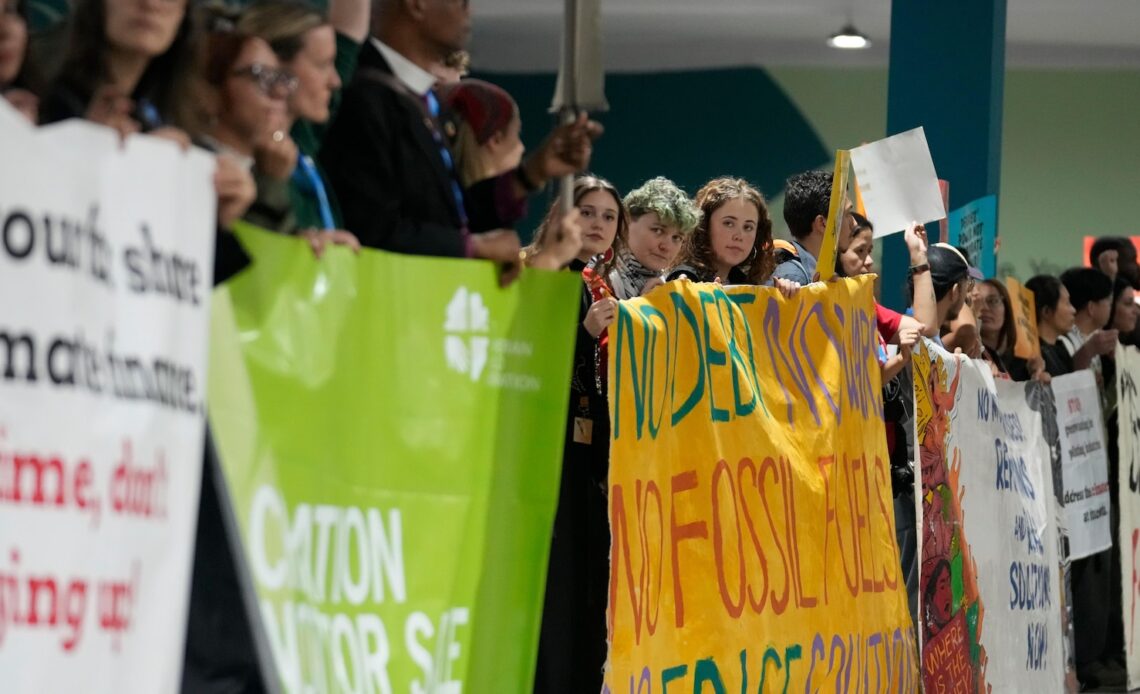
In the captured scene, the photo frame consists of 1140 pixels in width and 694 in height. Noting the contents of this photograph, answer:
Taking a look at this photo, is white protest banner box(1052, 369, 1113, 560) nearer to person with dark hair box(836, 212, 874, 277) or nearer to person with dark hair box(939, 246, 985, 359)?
person with dark hair box(939, 246, 985, 359)

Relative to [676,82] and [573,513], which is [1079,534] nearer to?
[573,513]

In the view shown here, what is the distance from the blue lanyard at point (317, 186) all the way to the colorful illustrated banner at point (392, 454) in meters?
Result: 0.11

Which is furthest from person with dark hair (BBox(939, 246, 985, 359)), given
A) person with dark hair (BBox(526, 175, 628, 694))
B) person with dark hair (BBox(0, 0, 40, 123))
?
person with dark hair (BBox(0, 0, 40, 123))

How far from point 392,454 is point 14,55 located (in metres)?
1.00

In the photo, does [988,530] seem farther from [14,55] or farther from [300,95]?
[14,55]

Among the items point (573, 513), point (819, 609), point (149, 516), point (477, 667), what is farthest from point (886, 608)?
point (149, 516)

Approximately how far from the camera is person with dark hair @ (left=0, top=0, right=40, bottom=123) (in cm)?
239

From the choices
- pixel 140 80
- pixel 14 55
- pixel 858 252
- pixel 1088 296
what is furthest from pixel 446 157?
pixel 1088 296

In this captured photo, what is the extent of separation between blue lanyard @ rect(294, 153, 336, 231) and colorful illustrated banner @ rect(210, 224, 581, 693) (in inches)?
4.4

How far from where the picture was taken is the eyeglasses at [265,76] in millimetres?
2881

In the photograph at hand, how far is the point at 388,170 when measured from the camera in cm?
341

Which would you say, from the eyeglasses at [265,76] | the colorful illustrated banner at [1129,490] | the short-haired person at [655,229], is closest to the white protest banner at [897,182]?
the short-haired person at [655,229]

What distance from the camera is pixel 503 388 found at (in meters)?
3.43

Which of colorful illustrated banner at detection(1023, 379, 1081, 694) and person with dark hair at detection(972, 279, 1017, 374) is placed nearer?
colorful illustrated banner at detection(1023, 379, 1081, 694)
